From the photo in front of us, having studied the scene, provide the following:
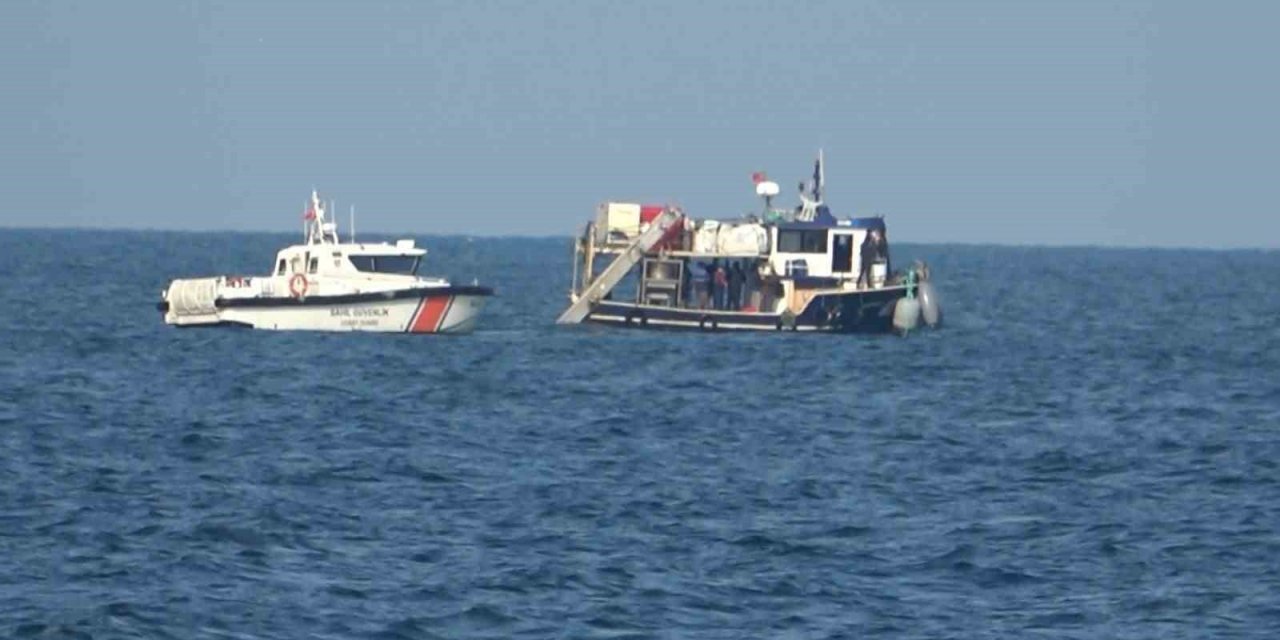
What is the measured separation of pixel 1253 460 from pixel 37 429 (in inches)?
777

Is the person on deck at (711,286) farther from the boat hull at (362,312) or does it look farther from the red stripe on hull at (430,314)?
the red stripe on hull at (430,314)

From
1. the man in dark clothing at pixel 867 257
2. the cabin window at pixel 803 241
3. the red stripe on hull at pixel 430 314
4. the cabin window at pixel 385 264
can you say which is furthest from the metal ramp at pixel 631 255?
the cabin window at pixel 385 264

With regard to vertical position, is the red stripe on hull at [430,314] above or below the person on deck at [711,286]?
below

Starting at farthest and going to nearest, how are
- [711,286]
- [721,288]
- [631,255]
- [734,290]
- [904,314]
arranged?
1. [904,314]
2. [711,286]
3. [721,288]
4. [734,290]
5. [631,255]

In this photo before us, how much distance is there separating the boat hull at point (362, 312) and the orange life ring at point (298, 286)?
0.23 metres

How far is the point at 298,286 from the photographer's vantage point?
62.2 metres

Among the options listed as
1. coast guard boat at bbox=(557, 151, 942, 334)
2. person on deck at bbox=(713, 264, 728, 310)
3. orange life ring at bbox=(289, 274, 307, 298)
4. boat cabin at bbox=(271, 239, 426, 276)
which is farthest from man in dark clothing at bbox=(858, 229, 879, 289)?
orange life ring at bbox=(289, 274, 307, 298)

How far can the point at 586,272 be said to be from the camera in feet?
219

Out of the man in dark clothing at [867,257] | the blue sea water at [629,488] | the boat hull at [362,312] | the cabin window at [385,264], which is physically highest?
the man in dark clothing at [867,257]

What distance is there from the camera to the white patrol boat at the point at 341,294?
202 ft

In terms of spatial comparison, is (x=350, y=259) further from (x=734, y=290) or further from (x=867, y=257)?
Result: (x=867, y=257)

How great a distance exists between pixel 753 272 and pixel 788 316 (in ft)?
7.04

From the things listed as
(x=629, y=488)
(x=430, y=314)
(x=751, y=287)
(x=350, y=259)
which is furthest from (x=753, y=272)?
(x=629, y=488)

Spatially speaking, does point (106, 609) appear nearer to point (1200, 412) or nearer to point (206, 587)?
point (206, 587)
